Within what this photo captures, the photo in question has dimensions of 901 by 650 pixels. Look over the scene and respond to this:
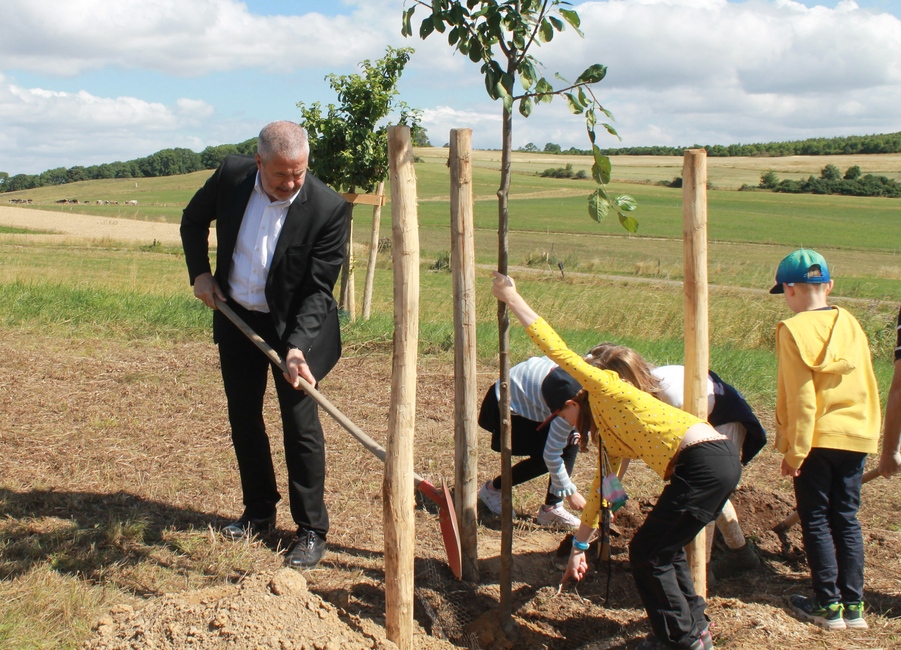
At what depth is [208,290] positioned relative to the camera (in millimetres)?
3621

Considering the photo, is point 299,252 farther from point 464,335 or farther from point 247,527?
point 247,527

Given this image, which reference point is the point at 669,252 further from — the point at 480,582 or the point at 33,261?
the point at 480,582

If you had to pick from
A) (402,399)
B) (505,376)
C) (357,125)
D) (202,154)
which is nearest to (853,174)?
(202,154)

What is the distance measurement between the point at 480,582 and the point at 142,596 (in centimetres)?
141

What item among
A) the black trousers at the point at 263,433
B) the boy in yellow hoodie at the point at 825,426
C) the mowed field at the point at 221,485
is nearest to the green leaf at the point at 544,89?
the boy in yellow hoodie at the point at 825,426

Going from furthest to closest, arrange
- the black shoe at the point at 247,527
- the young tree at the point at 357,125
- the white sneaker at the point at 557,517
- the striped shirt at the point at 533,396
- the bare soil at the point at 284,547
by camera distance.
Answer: the young tree at the point at 357,125 → the white sneaker at the point at 557,517 → the striped shirt at the point at 533,396 → the black shoe at the point at 247,527 → the bare soil at the point at 284,547

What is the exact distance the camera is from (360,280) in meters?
18.5

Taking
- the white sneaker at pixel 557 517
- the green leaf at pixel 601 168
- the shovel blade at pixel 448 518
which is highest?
the green leaf at pixel 601 168

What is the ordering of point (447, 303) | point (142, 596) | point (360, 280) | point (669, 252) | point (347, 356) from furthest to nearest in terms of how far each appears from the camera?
A: point (669, 252)
point (360, 280)
point (447, 303)
point (347, 356)
point (142, 596)

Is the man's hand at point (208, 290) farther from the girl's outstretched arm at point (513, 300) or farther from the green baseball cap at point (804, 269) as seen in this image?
the green baseball cap at point (804, 269)

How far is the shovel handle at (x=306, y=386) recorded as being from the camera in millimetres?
3156

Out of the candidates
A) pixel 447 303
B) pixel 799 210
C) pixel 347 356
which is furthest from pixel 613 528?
pixel 799 210

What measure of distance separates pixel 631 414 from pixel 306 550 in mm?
1630

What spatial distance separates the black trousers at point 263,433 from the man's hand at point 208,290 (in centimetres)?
8
